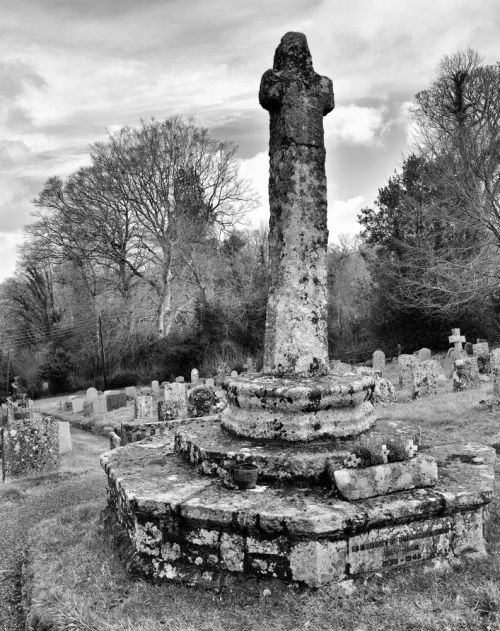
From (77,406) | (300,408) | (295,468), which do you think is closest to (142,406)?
(77,406)

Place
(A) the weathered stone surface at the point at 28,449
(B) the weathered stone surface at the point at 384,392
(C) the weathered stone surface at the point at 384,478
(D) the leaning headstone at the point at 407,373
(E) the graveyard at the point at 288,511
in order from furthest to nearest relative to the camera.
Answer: (D) the leaning headstone at the point at 407,373 → (B) the weathered stone surface at the point at 384,392 → (A) the weathered stone surface at the point at 28,449 → (C) the weathered stone surface at the point at 384,478 → (E) the graveyard at the point at 288,511

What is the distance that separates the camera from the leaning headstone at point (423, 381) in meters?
12.6

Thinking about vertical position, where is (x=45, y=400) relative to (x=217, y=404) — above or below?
below

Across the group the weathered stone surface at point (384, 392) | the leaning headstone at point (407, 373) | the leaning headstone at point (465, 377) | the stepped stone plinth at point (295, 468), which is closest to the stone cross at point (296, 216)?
the stepped stone plinth at point (295, 468)

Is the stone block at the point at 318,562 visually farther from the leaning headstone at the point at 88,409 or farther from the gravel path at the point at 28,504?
the leaning headstone at the point at 88,409

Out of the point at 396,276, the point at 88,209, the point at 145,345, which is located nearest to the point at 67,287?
the point at 88,209

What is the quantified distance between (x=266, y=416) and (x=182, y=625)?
2011 millimetres

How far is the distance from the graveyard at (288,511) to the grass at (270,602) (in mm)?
12

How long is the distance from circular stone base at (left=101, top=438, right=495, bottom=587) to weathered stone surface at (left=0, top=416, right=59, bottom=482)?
5490mm

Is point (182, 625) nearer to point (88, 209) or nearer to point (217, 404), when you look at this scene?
point (217, 404)

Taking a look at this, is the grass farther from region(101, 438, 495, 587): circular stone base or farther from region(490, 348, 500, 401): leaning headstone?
region(490, 348, 500, 401): leaning headstone

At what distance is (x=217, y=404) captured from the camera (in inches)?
345

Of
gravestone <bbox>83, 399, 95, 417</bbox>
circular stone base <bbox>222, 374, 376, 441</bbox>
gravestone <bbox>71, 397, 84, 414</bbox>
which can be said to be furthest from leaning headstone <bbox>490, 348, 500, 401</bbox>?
gravestone <bbox>71, 397, 84, 414</bbox>

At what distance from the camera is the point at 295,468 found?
13.8ft
